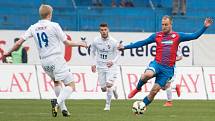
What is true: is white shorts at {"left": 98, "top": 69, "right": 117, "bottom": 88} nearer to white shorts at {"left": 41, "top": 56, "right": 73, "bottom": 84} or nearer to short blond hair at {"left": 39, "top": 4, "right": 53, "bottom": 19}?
white shorts at {"left": 41, "top": 56, "right": 73, "bottom": 84}

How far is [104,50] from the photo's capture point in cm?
2372

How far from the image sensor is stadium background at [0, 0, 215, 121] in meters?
29.3

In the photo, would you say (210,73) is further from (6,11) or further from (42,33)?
(42,33)

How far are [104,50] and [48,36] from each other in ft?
22.9

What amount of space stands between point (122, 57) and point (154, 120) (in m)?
18.2

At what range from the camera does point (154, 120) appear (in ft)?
53.6

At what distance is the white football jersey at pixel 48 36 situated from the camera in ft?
55.2

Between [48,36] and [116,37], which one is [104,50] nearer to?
[48,36]

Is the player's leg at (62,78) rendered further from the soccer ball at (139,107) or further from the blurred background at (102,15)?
the blurred background at (102,15)

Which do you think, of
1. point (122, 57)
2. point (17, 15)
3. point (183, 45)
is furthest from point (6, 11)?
point (183, 45)

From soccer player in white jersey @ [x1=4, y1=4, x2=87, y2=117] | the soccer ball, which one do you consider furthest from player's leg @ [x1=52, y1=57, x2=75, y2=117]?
the soccer ball

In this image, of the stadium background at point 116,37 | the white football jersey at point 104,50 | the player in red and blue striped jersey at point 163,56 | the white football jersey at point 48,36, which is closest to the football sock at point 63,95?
the white football jersey at point 48,36

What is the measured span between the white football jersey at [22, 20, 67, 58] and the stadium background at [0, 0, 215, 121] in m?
7.86

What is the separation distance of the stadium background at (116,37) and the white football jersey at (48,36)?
7.86 metres
